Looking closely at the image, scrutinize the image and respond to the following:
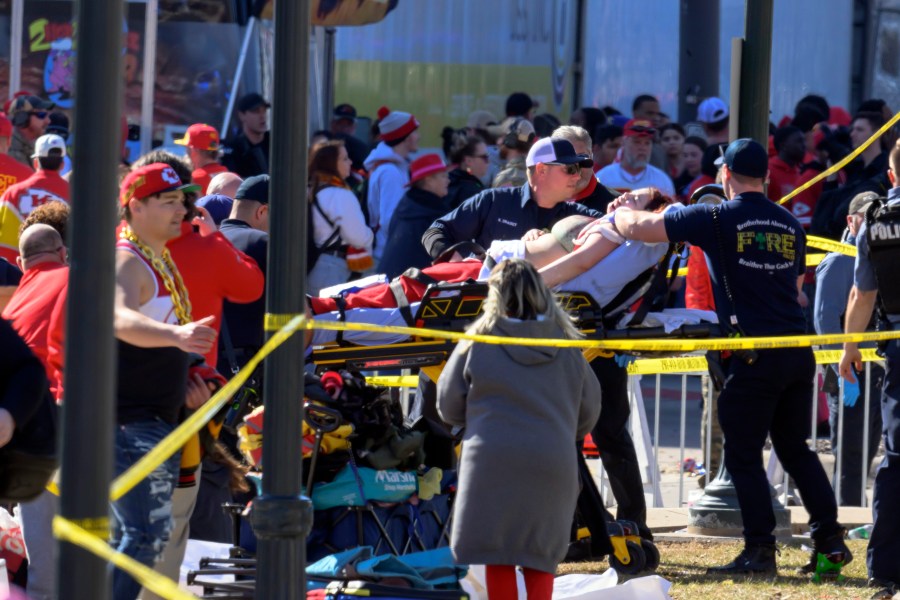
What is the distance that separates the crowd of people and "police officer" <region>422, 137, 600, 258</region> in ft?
0.03

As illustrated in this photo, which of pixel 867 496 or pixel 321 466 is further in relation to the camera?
pixel 867 496

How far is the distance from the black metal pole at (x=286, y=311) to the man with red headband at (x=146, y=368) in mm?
1155

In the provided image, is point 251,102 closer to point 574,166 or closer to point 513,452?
point 574,166

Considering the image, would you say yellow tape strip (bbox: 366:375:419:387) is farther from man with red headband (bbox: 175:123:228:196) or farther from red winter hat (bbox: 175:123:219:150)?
red winter hat (bbox: 175:123:219:150)

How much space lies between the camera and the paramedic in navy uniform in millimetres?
6793

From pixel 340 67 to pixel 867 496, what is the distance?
1009 centimetres

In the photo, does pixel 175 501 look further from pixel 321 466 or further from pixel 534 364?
pixel 534 364

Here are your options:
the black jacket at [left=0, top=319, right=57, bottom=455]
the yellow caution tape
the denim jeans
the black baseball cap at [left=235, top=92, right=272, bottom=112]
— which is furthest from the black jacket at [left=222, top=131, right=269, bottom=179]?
the black jacket at [left=0, top=319, right=57, bottom=455]

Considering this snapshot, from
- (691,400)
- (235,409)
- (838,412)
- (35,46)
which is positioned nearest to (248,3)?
(35,46)

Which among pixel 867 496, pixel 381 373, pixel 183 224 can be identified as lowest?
pixel 867 496

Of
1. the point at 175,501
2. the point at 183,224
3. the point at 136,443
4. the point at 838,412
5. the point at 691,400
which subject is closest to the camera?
the point at 136,443

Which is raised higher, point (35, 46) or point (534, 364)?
point (35, 46)

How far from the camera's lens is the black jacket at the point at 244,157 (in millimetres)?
12422

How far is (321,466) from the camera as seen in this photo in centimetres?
647
